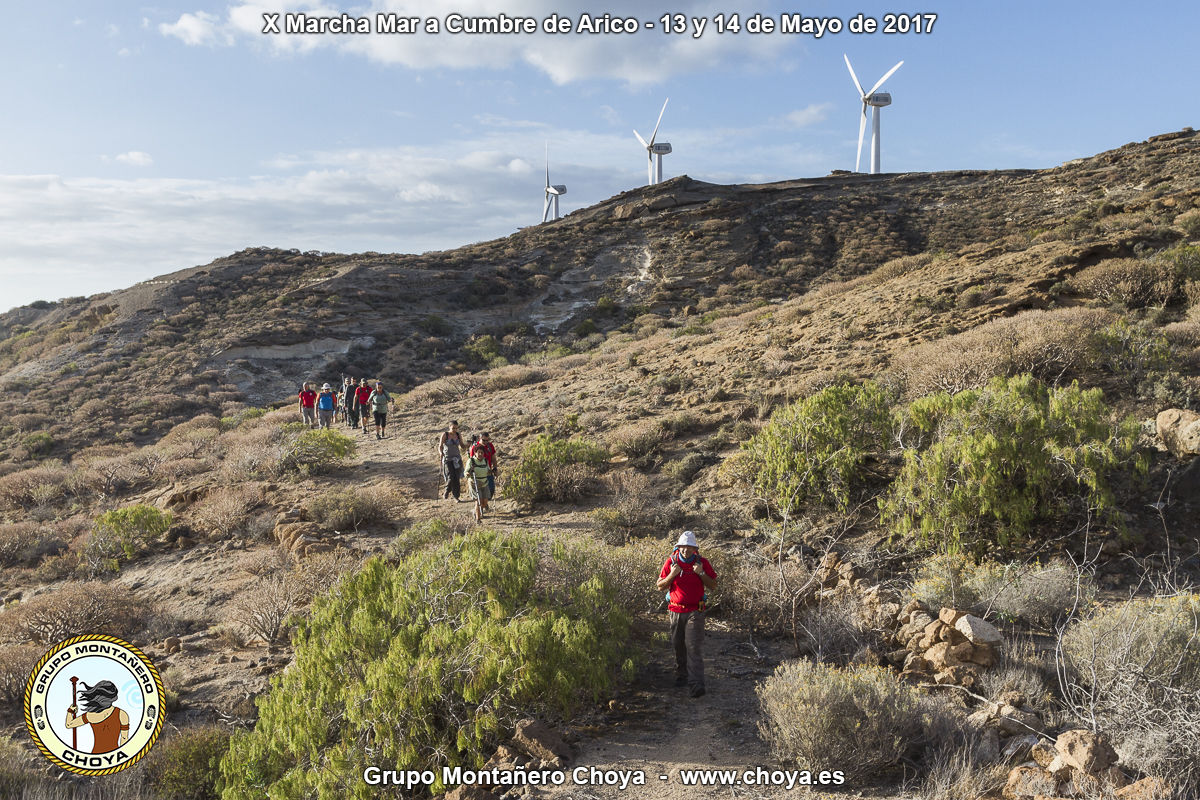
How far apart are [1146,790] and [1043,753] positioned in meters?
0.70

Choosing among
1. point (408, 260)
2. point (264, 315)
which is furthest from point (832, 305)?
point (408, 260)

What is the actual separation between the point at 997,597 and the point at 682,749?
3.48 m

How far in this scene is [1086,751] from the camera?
3.93 metres

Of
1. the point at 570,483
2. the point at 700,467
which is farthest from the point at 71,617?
the point at 700,467

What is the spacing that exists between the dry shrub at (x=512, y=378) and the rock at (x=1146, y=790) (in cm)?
2019

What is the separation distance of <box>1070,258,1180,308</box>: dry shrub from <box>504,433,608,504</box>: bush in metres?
10.4

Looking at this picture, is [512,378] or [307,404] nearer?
[307,404]

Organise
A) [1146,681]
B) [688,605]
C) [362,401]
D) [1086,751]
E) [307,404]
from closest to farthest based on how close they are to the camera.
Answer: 1. [1086,751]
2. [1146,681]
3. [688,605]
4. [307,404]
5. [362,401]

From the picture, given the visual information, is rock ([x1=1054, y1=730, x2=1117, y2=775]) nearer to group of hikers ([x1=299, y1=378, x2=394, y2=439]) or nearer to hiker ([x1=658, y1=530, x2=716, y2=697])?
hiker ([x1=658, y1=530, x2=716, y2=697])

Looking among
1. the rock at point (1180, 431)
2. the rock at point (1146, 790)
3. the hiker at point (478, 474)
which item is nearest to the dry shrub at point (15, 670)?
the hiker at point (478, 474)

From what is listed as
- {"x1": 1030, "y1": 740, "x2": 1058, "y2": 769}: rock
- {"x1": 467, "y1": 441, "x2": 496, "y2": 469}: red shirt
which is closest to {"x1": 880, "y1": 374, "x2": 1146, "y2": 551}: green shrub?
{"x1": 1030, "y1": 740, "x2": 1058, "y2": 769}: rock

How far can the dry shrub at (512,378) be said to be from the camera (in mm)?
23141

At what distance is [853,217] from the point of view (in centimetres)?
4397

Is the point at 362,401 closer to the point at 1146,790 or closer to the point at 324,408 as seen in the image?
the point at 324,408
